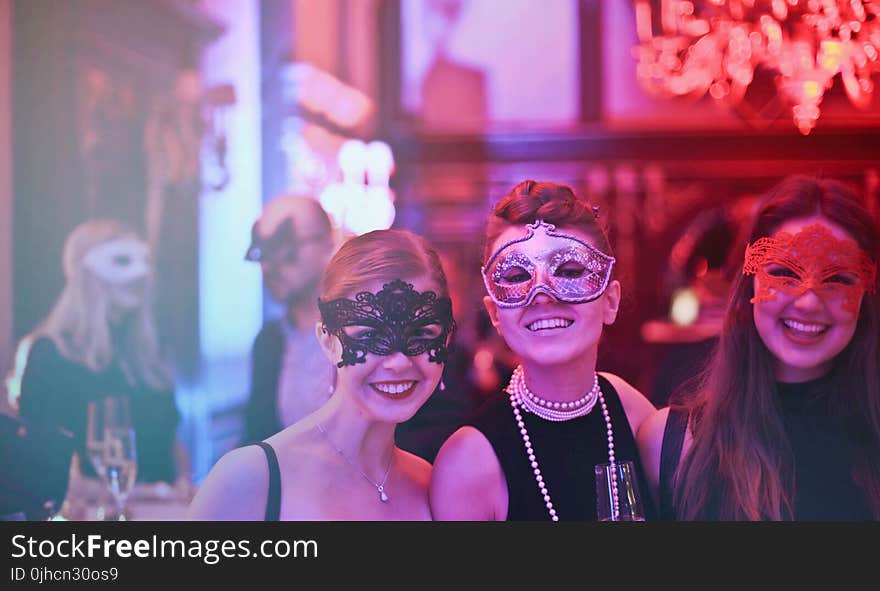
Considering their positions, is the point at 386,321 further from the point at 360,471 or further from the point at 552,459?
the point at 552,459

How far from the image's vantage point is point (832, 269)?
2209 mm

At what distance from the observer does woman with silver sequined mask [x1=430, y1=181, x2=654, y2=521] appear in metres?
2.13

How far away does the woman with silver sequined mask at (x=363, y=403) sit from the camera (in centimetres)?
208

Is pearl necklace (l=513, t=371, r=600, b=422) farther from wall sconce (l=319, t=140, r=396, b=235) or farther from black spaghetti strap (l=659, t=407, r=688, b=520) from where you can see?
→ wall sconce (l=319, t=140, r=396, b=235)

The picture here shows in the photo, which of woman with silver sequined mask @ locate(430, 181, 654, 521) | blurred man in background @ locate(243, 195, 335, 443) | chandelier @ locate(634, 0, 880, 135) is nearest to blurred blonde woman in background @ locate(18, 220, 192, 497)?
blurred man in background @ locate(243, 195, 335, 443)

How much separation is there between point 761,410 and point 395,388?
89cm

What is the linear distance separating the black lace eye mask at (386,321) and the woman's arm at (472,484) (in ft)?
0.85

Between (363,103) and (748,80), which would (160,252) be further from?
(748,80)

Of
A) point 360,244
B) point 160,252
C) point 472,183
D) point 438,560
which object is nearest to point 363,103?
point 472,183

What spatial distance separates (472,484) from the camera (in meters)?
2.13

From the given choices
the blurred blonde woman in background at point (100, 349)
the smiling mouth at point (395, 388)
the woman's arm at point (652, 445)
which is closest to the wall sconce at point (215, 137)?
the blurred blonde woman in background at point (100, 349)

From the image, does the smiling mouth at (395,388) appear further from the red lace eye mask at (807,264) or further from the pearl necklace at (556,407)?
the red lace eye mask at (807,264)

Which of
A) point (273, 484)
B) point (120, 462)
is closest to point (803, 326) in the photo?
point (273, 484)

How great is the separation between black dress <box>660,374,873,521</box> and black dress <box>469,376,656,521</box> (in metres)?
0.21
